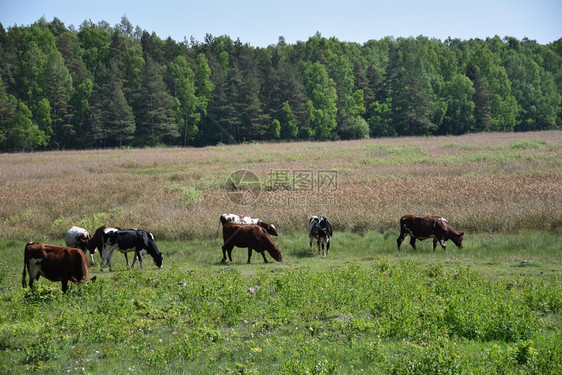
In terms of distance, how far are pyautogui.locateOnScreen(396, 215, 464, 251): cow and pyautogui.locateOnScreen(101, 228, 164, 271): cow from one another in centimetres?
873

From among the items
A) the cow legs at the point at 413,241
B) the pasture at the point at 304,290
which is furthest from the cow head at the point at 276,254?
the cow legs at the point at 413,241

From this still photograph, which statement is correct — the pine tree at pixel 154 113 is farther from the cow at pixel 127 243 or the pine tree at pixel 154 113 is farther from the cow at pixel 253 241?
the cow at pixel 253 241

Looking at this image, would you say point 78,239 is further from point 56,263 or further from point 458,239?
point 458,239

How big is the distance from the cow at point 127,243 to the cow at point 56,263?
3.27 metres

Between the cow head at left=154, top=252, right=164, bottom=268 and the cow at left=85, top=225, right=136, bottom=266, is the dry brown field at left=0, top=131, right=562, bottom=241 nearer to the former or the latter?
the cow at left=85, top=225, right=136, bottom=266

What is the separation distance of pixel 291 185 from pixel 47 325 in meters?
19.5

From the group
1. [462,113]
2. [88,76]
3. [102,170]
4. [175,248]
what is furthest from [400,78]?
[175,248]

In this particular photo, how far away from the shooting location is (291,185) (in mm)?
26922

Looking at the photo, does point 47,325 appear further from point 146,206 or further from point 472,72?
point 472,72

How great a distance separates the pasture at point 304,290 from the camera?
7.24 meters

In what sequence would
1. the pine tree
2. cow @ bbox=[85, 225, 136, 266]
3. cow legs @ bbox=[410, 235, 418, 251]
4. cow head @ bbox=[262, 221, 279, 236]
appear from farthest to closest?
the pine tree → cow head @ bbox=[262, 221, 279, 236] → cow legs @ bbox=[410, 235, 418, 251] → cow @ bbox=[85, 225, 136, 266]

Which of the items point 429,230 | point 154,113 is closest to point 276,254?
point 429,230

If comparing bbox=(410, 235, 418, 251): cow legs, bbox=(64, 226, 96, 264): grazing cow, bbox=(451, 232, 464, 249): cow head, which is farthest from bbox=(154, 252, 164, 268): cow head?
bbox=(451, 232, 464, 249): cow head

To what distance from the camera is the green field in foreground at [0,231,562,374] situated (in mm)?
6945
